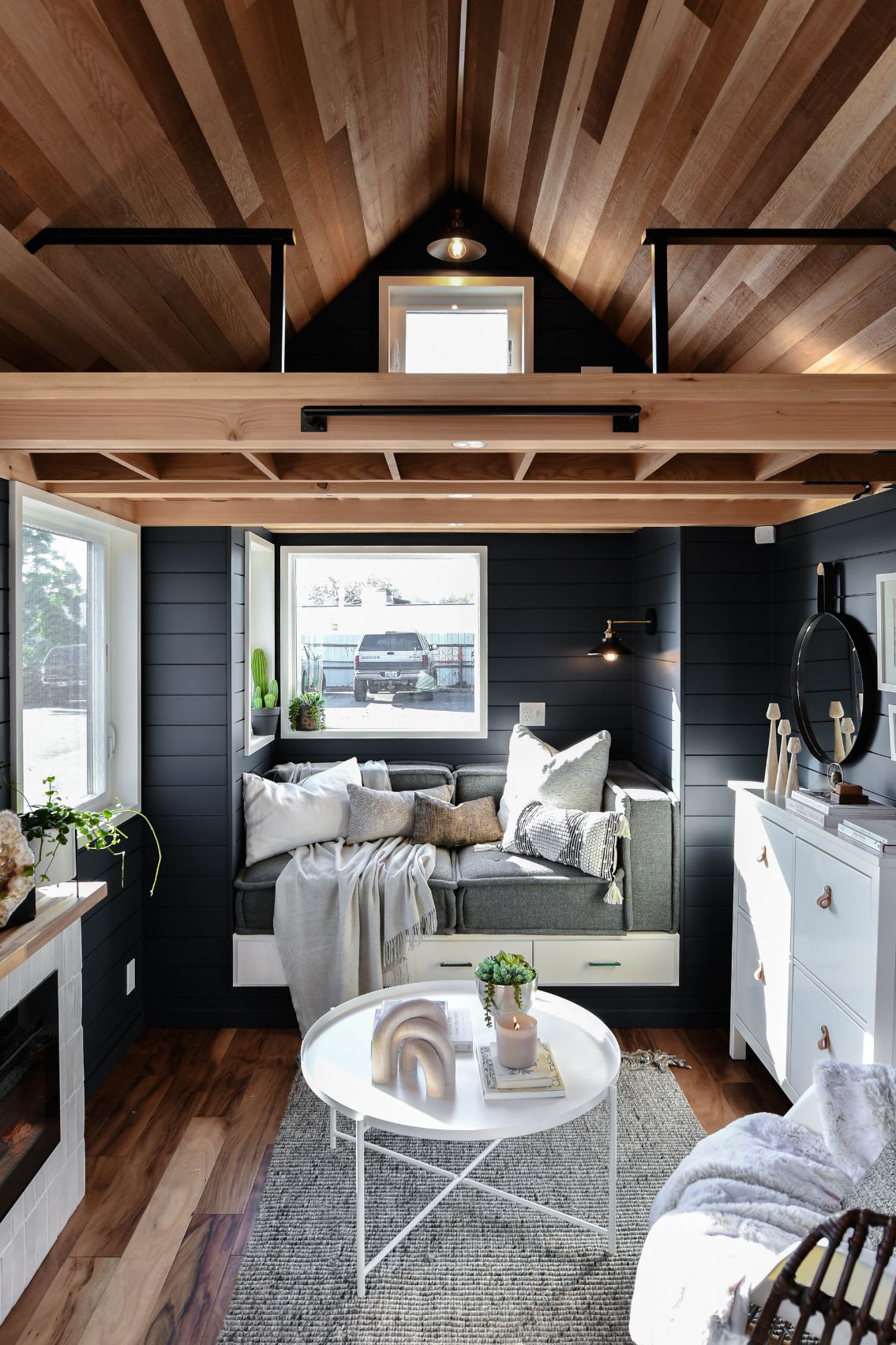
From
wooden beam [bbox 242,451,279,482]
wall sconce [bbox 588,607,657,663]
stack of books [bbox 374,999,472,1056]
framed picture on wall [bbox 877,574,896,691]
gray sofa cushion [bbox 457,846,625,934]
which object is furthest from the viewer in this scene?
wall sconce [bbox 588,607,657,663]

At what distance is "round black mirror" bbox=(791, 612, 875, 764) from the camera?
284 cm

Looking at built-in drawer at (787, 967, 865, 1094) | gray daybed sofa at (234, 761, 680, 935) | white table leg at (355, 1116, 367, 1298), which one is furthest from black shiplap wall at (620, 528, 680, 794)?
white table leg at (355, 1116, 367, 1298)

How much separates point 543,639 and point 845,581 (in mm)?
1756

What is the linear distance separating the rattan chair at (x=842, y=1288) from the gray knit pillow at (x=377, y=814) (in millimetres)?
2591

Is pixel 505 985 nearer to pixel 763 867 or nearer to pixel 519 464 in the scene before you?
pixel 763 867

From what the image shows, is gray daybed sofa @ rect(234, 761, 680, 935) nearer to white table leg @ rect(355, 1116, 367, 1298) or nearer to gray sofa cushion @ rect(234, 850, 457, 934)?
gray sofa cushion @ rect(234, 850, 457, 934)

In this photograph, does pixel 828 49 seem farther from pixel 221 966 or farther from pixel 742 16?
pixel 221 966

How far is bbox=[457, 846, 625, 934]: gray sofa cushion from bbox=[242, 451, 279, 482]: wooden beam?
6.05ft

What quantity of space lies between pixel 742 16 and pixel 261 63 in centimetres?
115

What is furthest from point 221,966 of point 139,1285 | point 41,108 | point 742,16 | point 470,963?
point 742,16

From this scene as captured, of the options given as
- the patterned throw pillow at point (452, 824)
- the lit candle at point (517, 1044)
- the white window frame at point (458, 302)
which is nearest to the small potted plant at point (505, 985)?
the lit candle at point (517, 1044)

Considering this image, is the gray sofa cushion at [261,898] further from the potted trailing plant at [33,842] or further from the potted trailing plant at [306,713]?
the potted trailing plant at [306,713]

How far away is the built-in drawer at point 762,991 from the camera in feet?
9.41

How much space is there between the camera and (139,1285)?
7.23 feet
